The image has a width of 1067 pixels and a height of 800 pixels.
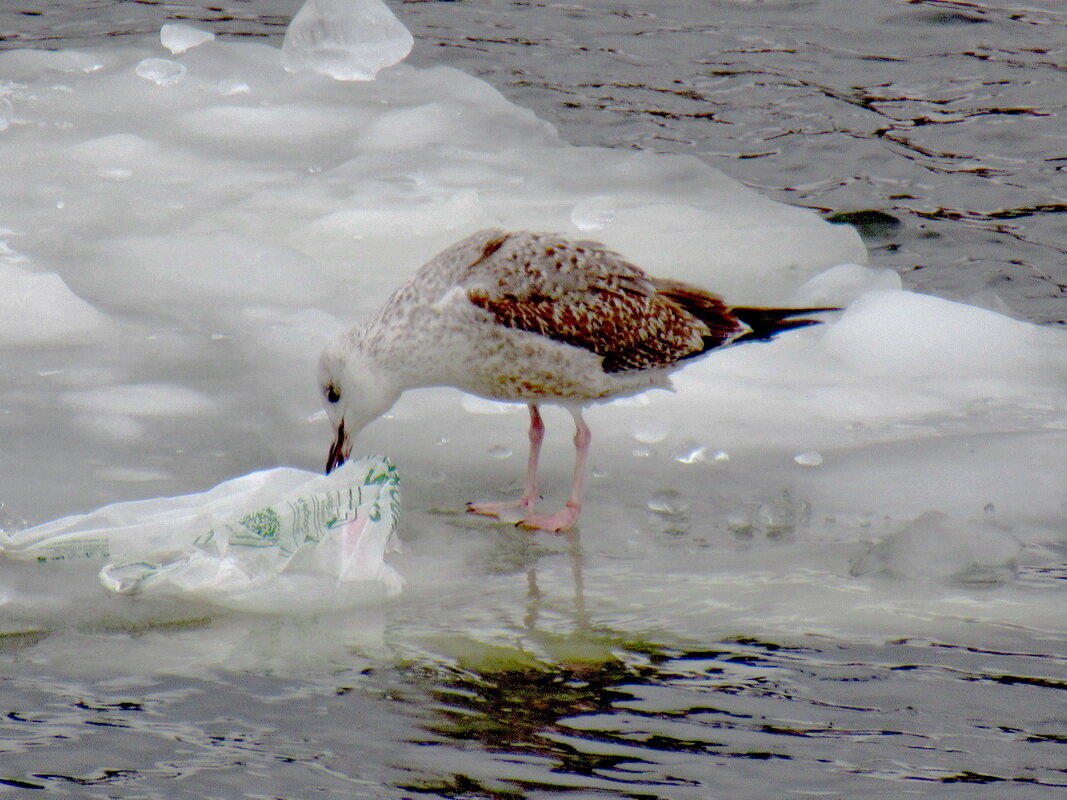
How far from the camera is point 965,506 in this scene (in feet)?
13.9

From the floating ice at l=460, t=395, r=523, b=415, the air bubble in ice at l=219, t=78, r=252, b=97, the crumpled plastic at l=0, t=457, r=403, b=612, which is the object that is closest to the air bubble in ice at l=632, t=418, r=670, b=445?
the floating ice at l=460, t=395, r=523, b=415

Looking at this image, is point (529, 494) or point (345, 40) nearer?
point (529, 494)

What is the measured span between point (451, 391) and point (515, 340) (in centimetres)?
99

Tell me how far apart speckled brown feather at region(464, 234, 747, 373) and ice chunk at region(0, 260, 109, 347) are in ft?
5.88

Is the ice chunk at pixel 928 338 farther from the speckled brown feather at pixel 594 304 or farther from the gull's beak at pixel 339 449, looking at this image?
the gull's beak at pixel 339 449

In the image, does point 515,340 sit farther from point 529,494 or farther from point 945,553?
A: point 945,553

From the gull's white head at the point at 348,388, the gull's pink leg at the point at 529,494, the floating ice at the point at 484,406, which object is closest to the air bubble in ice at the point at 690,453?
the gull's pink leg at the point at 529,494

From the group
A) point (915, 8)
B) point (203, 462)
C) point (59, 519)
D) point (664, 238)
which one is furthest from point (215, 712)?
point (915, 8)

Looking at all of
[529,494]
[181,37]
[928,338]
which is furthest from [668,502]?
[181,37]

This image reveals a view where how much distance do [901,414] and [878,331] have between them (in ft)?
2.27

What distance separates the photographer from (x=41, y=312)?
5.34 meters

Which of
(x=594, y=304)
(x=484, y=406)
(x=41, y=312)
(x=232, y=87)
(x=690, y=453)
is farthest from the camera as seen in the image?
(x=232, y=87)

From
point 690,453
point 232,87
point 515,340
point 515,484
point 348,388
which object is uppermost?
point 232,87

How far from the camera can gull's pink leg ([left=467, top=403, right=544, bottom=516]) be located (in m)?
4.25
